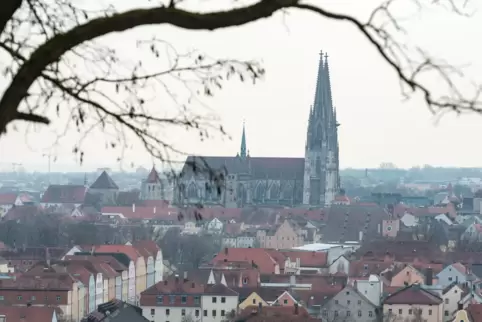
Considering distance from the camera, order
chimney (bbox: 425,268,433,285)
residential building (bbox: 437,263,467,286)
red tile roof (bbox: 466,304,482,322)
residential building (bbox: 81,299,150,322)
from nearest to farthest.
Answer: residential building (bbox: 81,299,150,322), red tile roof (bbox: 466,304,482,322), chimney (bbox: 425,268,433,285), residential building (bbox: 437,263,467,286)

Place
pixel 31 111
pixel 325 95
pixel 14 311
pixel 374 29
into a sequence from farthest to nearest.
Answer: pixel 325 95
pixel 14 311
pixel 31 111
pixel 374 29

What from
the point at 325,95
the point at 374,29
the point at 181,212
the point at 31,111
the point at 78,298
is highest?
the point at 325,95

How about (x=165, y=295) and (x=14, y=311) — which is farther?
(x=165, y=295)

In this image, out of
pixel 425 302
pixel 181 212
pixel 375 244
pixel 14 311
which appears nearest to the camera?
pixel 181 212

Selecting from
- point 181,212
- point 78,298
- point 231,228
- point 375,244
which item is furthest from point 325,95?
point 181,212

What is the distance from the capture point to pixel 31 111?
14.3ft

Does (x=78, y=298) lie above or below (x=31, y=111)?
below

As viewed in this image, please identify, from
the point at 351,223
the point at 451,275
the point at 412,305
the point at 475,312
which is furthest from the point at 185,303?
the point at 351,223

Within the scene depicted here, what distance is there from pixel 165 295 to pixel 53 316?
7902 mm

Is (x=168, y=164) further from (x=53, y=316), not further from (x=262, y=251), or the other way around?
(x=262, y=251)

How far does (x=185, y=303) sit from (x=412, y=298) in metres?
8.22

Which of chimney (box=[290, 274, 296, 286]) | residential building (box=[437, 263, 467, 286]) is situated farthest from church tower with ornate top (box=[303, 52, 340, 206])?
chimney (box=[290, 274, 296, 286])

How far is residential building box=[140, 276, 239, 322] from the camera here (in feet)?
153

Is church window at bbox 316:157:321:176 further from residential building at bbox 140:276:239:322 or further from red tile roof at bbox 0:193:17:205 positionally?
residential building at bbox 140:276:239:322
